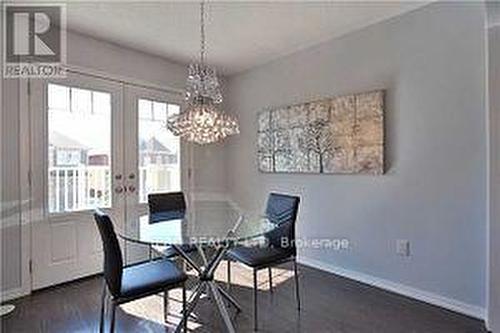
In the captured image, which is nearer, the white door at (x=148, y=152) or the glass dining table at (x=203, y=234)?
the glass dining table at (x=203, y=234)

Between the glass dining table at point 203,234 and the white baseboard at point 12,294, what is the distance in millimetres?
1288

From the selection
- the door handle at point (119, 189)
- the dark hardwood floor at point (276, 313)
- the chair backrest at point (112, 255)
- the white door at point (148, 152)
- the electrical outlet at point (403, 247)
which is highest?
the white door at point (148, 152)

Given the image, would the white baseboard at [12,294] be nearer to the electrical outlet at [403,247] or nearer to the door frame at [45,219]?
the door frame at [45,219]

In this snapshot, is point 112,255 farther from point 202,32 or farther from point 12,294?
point 202,32

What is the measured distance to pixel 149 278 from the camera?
6.97 feet

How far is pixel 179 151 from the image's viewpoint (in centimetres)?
437

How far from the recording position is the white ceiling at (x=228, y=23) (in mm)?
2832

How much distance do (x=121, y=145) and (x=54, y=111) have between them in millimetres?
744

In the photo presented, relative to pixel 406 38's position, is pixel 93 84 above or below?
below

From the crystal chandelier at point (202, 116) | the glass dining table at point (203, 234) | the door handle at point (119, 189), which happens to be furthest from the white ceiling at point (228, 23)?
the glass dining table at point (203, 234)

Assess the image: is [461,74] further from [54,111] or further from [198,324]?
[54,111]

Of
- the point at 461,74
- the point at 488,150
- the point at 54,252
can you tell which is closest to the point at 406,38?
the point at 461,74

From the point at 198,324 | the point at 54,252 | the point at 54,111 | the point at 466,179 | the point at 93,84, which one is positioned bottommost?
the point at 198,324

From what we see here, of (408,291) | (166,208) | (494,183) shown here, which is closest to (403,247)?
(408,291)
